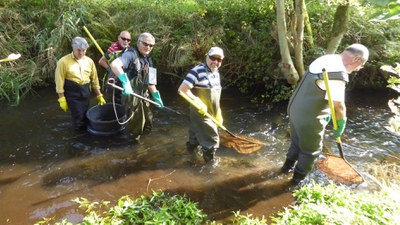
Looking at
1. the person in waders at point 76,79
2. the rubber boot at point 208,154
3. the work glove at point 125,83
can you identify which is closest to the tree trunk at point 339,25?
the rubber boot at point 208,154

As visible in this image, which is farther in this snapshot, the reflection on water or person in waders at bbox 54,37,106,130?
person in waders at bbox 54,37,106,130

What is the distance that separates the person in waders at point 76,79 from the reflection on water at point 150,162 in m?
0.55

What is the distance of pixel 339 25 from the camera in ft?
18.6

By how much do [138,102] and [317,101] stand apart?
2581 mm

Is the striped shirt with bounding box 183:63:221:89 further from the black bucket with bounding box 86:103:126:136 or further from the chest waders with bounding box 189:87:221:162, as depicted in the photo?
the black bucket with bounding box 86:103:126:136

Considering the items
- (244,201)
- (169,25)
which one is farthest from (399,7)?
(169,25)

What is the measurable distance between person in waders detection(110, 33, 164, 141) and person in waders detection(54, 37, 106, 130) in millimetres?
703

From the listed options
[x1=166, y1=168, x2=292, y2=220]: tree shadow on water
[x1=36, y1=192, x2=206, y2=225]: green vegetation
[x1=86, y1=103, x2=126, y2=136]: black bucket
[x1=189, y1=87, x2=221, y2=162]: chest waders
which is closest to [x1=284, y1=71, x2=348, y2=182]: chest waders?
[x1=166, y1=168, x2=292, y2=220]: tree shadow on water

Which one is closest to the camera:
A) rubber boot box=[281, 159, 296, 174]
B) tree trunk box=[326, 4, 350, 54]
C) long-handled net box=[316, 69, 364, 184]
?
long-handled net box=[316, 69, 364, 184]

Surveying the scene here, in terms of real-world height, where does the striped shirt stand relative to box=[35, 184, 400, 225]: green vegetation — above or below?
above

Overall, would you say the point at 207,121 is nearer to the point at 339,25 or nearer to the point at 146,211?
the point at 146,211

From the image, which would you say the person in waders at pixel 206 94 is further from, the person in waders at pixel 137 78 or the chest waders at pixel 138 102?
the chest waders at pixel 138 102

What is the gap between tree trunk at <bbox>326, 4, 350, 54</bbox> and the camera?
560 cm

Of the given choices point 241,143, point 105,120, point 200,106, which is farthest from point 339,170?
point 105,120
